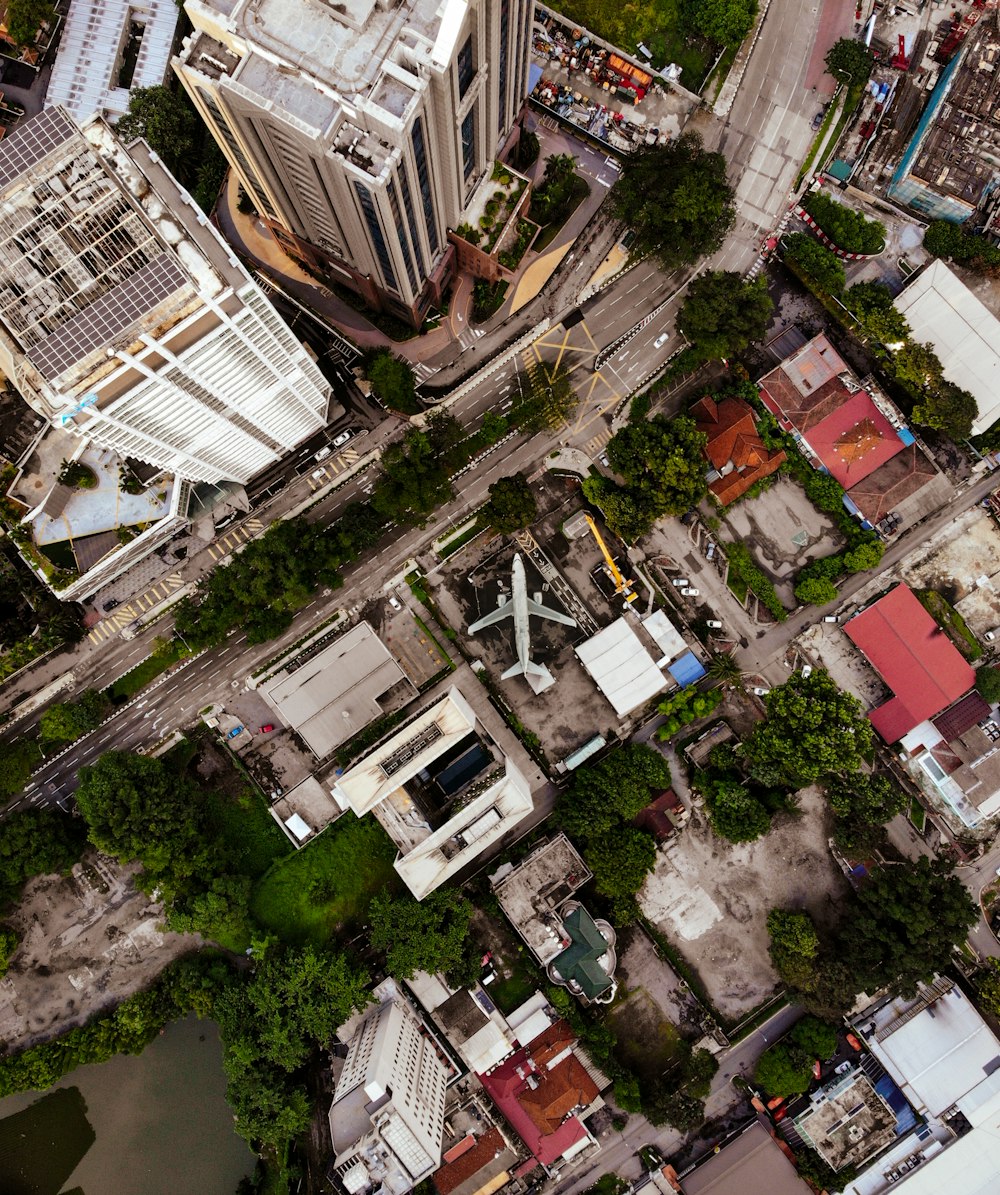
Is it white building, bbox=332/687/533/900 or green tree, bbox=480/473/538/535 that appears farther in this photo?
green tree, bbox=480/473/538/535

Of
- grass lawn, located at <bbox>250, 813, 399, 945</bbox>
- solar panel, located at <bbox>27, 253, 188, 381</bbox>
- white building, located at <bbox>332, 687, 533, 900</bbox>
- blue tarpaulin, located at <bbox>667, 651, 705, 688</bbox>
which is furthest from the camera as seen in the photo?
blue tarpaulin, located at <bbox>667, 651, 705, 688</bbox>

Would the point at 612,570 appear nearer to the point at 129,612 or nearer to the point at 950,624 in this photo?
the point at 950,624

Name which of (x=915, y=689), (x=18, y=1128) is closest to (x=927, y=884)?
(x=915, y=689)

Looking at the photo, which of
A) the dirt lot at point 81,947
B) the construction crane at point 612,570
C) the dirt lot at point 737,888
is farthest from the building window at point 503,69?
the dirt lot at point 81,947

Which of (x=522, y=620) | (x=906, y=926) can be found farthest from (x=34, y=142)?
(x=906, y=926)

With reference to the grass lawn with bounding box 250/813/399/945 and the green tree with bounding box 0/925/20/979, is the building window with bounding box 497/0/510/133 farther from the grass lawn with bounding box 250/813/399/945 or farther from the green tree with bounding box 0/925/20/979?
the green tree with bounding box 0/925/20/979

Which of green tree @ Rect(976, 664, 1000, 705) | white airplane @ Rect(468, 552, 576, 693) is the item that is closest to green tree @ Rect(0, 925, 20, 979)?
white airplane @ Rect(468, 552, 576, 693)

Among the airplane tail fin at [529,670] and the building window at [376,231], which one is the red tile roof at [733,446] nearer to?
the airplane tail fin at [529,670]

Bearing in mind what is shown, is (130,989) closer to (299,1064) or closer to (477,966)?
(299,1064)
